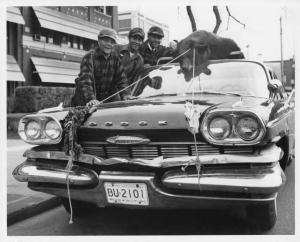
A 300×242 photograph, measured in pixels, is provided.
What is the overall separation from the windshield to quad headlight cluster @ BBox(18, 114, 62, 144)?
1.10 meters

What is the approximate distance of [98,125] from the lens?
9.43ft

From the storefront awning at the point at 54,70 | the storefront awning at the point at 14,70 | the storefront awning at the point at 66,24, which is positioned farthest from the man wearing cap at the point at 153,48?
the storefront awning at the point at 54,70

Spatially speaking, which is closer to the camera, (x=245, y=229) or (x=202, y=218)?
(x=245, y=229)

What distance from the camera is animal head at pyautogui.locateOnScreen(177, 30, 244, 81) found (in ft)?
12.3

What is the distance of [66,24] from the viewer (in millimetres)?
15414

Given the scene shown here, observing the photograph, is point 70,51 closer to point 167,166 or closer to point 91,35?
point 91,35

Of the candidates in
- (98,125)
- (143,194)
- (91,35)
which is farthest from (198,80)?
(91,35)

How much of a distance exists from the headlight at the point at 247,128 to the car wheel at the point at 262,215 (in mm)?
564

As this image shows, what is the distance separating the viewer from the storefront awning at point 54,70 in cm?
1594

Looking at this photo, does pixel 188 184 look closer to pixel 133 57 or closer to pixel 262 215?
pixel 262 215

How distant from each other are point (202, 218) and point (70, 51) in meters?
16.1

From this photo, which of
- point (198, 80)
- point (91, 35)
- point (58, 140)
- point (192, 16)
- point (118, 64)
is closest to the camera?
point (58, 140)

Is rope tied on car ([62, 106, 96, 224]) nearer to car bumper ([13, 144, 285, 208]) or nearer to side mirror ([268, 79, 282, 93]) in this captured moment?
car bumper ([13, 144, 285, 208])

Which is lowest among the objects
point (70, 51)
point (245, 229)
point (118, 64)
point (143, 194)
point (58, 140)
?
point (245, 229)
